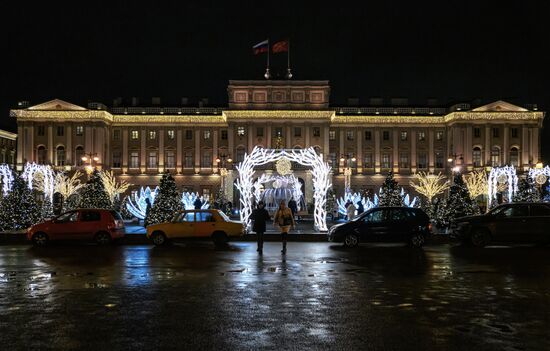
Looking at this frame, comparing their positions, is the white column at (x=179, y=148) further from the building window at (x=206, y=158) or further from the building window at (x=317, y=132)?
the building window at (x=317, y=132)

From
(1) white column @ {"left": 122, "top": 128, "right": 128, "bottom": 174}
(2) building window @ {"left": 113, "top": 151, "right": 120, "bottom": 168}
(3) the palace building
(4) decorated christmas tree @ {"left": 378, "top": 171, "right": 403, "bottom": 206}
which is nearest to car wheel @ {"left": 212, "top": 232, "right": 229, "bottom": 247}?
(4) decorated christmas tree @ {"left": 378, "top": 171, "right": 403, "bottom": 206}

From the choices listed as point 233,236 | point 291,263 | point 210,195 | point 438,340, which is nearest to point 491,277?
point 291,263

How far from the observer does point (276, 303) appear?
11391 millimetres

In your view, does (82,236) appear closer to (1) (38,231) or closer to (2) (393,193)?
(1) (38,231)

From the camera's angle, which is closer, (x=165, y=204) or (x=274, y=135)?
(x=165, y=204)

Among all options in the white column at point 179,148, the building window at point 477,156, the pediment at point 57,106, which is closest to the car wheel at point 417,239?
the building window at point 477,156

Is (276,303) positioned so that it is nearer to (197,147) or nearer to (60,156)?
(197,147)

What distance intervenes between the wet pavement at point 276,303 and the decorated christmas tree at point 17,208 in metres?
13.6

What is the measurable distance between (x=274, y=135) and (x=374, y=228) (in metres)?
57.3

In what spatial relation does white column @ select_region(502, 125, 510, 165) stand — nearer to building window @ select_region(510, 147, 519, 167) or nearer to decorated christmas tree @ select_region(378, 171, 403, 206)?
building window @ select_region(510, 147, 519, 167)

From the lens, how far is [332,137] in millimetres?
84000

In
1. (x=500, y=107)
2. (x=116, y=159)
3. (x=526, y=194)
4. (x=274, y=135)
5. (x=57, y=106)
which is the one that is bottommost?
(x=526, y=194)

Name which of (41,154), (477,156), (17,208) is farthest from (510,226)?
(41,154)

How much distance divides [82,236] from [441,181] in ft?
208
